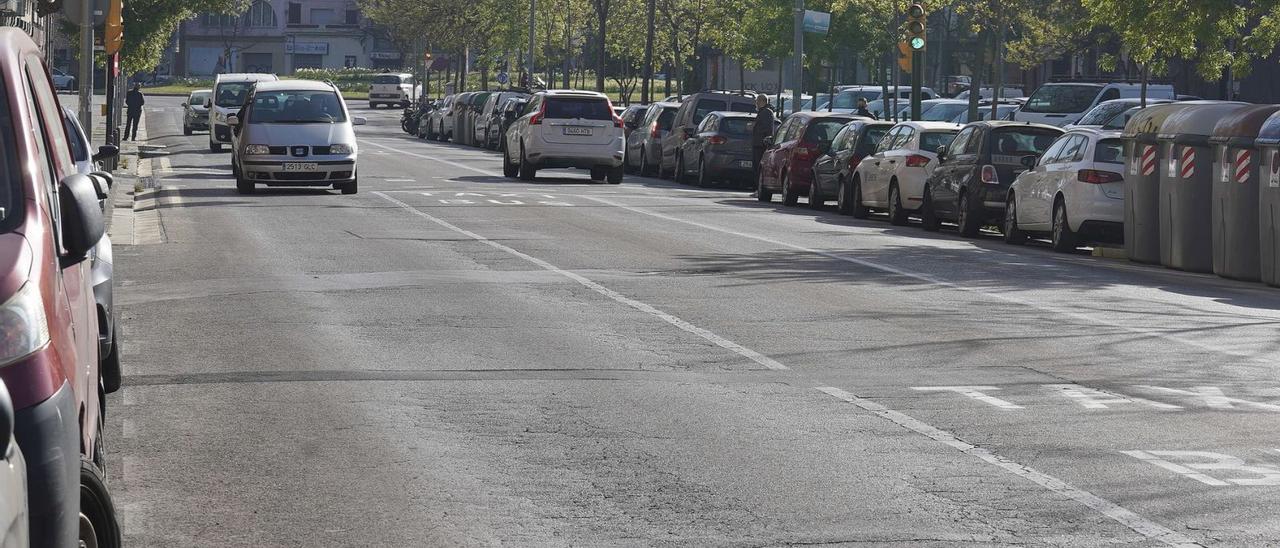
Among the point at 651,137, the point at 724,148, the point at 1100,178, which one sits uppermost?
the point at 651,137

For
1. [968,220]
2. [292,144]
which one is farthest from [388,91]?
[968,220]

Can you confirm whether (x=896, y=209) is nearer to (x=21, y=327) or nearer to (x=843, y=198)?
(x=843, y=198)

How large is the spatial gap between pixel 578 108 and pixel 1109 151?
16.1 meters

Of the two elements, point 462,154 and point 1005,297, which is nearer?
point 1005,297

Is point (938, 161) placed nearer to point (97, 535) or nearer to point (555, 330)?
point (555, 330)

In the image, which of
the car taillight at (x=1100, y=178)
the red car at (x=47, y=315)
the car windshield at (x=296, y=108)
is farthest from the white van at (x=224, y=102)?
the red car at (x=47, y=315)

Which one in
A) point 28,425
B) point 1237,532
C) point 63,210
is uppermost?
point 63,210

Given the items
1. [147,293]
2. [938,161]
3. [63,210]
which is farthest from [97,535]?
[938,161]

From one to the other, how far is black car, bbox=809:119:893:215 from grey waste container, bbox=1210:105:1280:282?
9.90 meters

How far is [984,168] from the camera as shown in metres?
24.3

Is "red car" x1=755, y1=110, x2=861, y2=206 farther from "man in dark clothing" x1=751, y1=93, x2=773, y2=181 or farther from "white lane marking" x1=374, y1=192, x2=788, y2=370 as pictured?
"white lane marking" x1=374, y1=192, x2=788, y2=370

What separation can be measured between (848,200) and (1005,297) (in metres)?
13.6

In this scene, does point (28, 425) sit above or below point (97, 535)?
above

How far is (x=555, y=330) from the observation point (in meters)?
13.0
